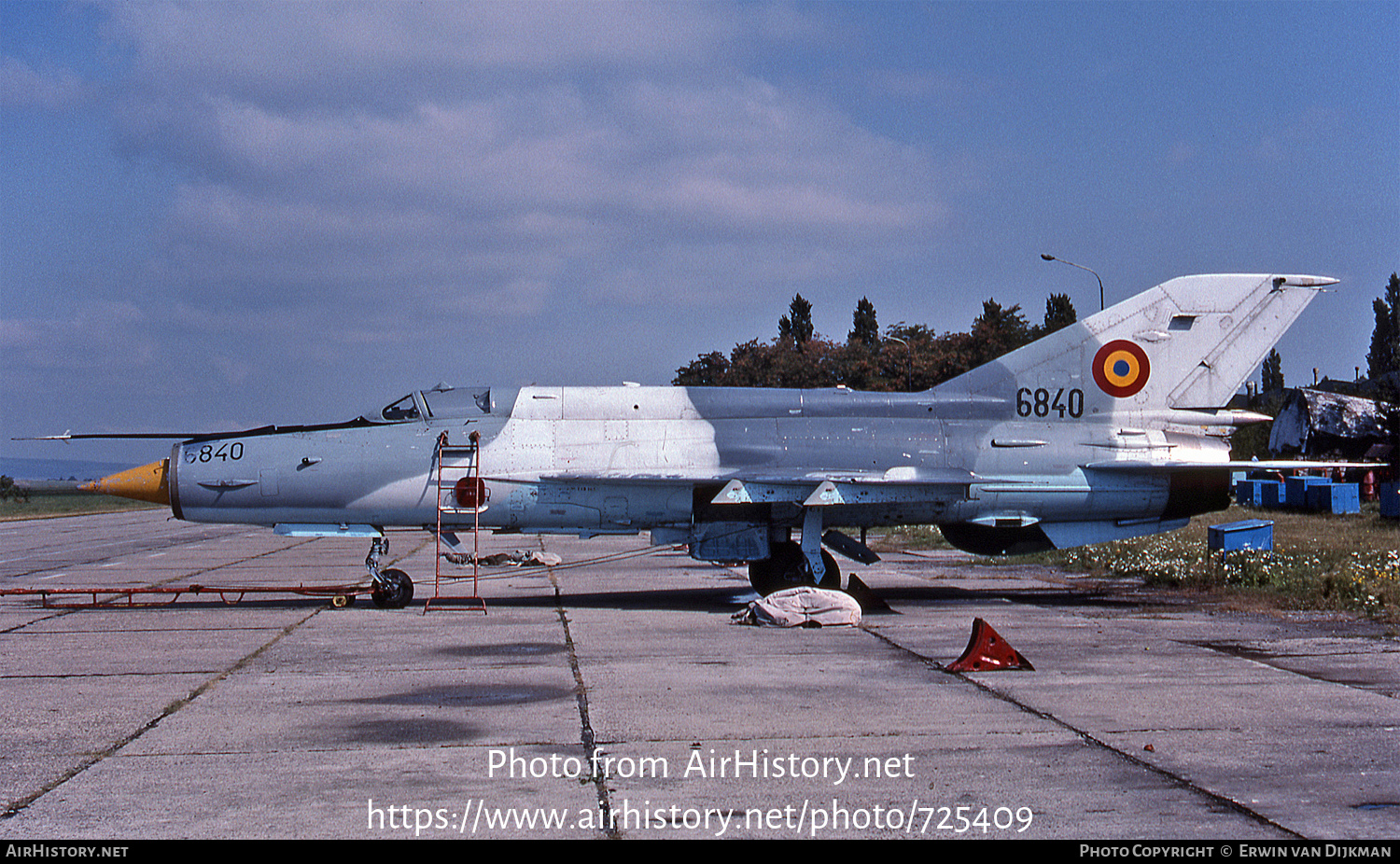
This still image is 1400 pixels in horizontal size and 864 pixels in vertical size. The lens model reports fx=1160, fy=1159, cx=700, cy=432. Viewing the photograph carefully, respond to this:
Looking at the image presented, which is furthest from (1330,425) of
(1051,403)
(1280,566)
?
(1051,403)

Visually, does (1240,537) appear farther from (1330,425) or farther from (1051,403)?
(1330,425)

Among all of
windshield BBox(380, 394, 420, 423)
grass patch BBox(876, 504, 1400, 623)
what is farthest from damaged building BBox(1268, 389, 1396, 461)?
windshield BBox(380, 394, 420, 423)

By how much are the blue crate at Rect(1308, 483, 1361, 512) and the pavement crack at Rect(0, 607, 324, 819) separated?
31.3 meters

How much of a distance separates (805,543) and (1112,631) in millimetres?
4211

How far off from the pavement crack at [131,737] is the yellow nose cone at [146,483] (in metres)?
4.07

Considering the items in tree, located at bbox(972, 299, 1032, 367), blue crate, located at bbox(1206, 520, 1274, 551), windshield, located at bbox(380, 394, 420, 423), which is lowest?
blue crate, located at bbox(1206, 520, 1274, 551)

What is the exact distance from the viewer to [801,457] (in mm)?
15414

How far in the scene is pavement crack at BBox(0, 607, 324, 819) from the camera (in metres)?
5.84

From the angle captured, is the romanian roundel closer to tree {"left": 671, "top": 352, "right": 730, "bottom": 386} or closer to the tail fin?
the tail fin

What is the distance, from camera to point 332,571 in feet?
73.2

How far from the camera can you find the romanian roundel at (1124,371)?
16031 mm

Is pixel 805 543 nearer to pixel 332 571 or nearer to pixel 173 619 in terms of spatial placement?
pixel 173 619

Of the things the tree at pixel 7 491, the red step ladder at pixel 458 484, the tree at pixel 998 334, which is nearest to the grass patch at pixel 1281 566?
the red step ladder at pixel 458 484

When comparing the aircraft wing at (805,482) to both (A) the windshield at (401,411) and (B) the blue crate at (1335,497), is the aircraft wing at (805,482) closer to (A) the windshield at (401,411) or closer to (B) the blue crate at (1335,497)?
(A) the windshield at (401,411)
